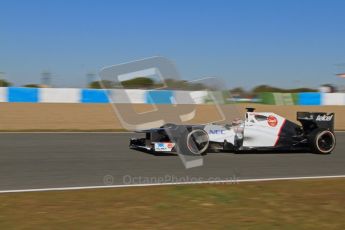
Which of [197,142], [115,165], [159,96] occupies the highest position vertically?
[159,96]

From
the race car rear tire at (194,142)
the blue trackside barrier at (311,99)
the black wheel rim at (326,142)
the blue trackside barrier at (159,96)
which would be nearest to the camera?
the race car rear tire at (194,142)

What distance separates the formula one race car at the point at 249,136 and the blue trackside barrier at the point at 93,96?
1810cm

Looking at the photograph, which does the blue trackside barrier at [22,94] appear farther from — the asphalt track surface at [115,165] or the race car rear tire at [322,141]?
the race car rear tire at [322,141]

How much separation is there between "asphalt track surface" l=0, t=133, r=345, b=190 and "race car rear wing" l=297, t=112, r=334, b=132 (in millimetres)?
720

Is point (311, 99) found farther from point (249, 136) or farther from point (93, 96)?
point (249, 136)

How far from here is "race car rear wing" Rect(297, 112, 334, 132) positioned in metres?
11.2

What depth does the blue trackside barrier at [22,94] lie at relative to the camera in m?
26.0

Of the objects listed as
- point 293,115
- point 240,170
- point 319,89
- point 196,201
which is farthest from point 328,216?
point 319,89

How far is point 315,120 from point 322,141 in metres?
0.57

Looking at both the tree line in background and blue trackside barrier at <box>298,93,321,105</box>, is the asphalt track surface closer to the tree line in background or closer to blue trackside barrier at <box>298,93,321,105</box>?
the tree line in background

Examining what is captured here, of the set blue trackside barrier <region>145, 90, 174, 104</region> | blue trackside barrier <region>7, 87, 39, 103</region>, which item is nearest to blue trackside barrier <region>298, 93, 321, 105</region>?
blue trackside barrier <region>145, 90, 174, 104</region>

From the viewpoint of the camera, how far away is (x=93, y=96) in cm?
2850

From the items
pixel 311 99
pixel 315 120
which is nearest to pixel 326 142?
pixel 315 120

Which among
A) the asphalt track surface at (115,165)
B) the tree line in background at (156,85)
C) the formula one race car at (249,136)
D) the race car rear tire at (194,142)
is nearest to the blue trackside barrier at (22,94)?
the tree line in background at (156,85)
